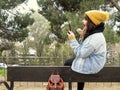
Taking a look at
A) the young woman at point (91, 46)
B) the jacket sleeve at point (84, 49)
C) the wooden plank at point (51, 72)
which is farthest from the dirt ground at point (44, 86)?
the jacket sleeve at point (84, 49)

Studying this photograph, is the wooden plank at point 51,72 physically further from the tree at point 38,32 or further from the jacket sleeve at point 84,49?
the tree at point 38,32

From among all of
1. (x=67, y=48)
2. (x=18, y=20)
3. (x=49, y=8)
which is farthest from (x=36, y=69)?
(x=67, y=48)

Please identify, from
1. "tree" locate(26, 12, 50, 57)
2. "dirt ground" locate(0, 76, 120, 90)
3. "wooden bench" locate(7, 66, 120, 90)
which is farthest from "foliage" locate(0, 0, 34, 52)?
"tree" locate(26, 12, 50, 57)

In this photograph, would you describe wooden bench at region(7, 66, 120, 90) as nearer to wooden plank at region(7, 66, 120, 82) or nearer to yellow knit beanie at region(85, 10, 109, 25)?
wooden plank at region(7, 66, 120, 82)

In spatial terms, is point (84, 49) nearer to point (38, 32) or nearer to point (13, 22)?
point (13, 22)

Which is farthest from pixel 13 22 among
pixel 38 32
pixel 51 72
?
pixel 38 32

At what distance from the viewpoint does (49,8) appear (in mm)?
21406

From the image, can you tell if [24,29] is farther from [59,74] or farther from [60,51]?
[59,74]

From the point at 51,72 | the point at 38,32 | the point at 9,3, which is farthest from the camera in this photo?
the point at 38,32

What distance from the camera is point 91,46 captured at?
5.56 meters

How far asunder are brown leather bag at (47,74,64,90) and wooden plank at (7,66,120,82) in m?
0.30

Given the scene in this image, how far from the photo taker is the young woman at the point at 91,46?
5594 millimetres

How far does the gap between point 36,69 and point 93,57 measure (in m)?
0.88

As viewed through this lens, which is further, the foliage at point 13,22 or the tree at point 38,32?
the tree at point 38,32
